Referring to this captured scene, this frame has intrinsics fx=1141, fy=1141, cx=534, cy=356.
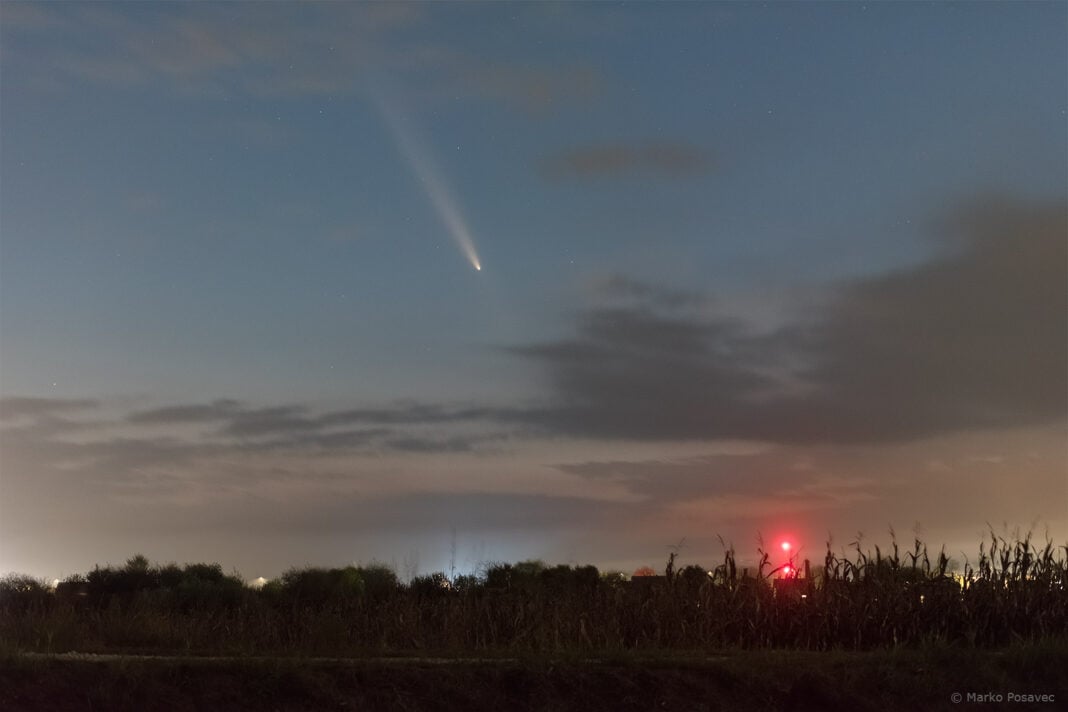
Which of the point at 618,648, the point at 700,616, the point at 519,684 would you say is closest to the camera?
the point at 519,684

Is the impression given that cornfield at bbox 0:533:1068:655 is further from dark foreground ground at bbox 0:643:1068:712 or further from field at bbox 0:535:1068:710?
dark foreground ground at bbox 0:643:1068:712

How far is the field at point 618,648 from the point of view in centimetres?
1353

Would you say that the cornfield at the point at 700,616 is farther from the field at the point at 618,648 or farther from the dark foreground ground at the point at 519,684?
the dark foreground ground at the point at 519,684

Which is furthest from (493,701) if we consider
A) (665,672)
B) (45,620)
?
(45,620)

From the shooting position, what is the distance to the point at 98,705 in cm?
1280

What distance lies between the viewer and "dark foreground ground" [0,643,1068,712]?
13.1 meters

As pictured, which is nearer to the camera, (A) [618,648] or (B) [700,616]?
(A) [618,648]

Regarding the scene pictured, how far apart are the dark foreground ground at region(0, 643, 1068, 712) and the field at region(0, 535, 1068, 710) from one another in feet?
0.08

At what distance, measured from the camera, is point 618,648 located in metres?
18.0

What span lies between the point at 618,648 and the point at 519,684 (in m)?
4.03

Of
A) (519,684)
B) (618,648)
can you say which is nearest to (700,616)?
(618,648)

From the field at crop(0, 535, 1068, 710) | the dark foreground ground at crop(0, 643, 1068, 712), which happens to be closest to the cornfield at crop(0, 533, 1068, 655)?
the field at crop(0, 535, 1068, 710)

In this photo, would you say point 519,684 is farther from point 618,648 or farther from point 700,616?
point 700,616

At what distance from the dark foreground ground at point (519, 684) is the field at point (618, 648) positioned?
25mm
